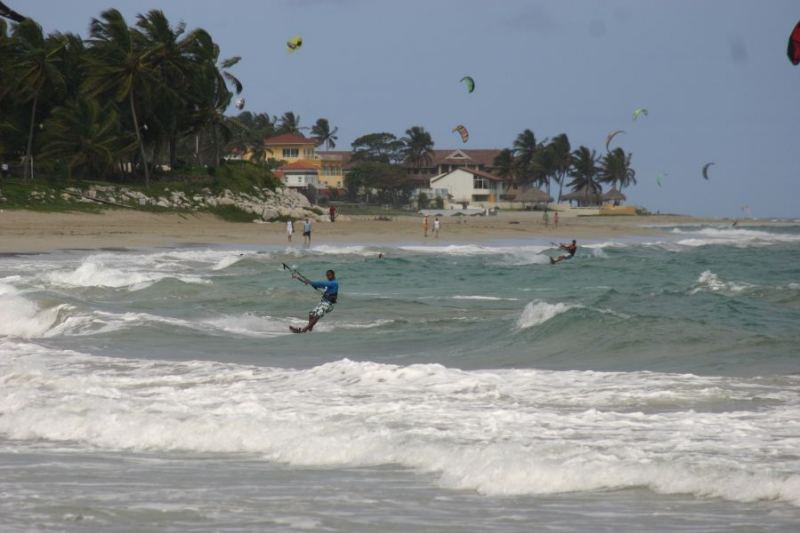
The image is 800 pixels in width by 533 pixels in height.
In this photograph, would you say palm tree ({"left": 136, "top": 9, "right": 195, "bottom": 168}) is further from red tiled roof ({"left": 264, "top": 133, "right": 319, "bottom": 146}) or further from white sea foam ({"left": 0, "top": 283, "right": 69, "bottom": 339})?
red tiled roof ({"left": 264, "top": 133, "right": 319, "bottom": 146})

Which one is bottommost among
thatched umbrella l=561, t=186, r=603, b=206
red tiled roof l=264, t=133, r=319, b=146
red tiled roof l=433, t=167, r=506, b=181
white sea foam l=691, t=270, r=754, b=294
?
white sea foam l=691, t=270, r=754, b=294

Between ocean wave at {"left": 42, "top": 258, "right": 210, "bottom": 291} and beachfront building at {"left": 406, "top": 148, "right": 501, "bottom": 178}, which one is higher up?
beachfront building at {"left": 406, "top": 148, "right": 501, "bottom": 178}

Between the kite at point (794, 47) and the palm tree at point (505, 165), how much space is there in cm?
9847

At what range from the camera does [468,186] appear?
109875mm

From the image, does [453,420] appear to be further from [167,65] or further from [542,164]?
[542,164]

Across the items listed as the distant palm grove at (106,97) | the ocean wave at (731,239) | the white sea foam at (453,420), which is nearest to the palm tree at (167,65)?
the distant palm grove at (106,97)

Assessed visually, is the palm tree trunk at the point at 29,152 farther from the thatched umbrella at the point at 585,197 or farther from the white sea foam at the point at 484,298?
the thatched umbrella at the point at 585,197

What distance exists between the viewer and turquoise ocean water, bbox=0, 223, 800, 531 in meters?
6.83

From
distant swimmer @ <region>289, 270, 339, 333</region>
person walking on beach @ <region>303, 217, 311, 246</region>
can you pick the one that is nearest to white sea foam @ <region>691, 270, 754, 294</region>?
distant swimmer @ <region>289, 270, 339, 333</region>

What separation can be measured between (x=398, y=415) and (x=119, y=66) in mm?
43025

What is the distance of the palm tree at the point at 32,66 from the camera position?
47281 mm

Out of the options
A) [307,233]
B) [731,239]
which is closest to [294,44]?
[307,233]

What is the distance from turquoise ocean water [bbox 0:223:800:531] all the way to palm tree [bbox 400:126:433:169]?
307 feet

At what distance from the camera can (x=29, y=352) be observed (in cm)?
1424
